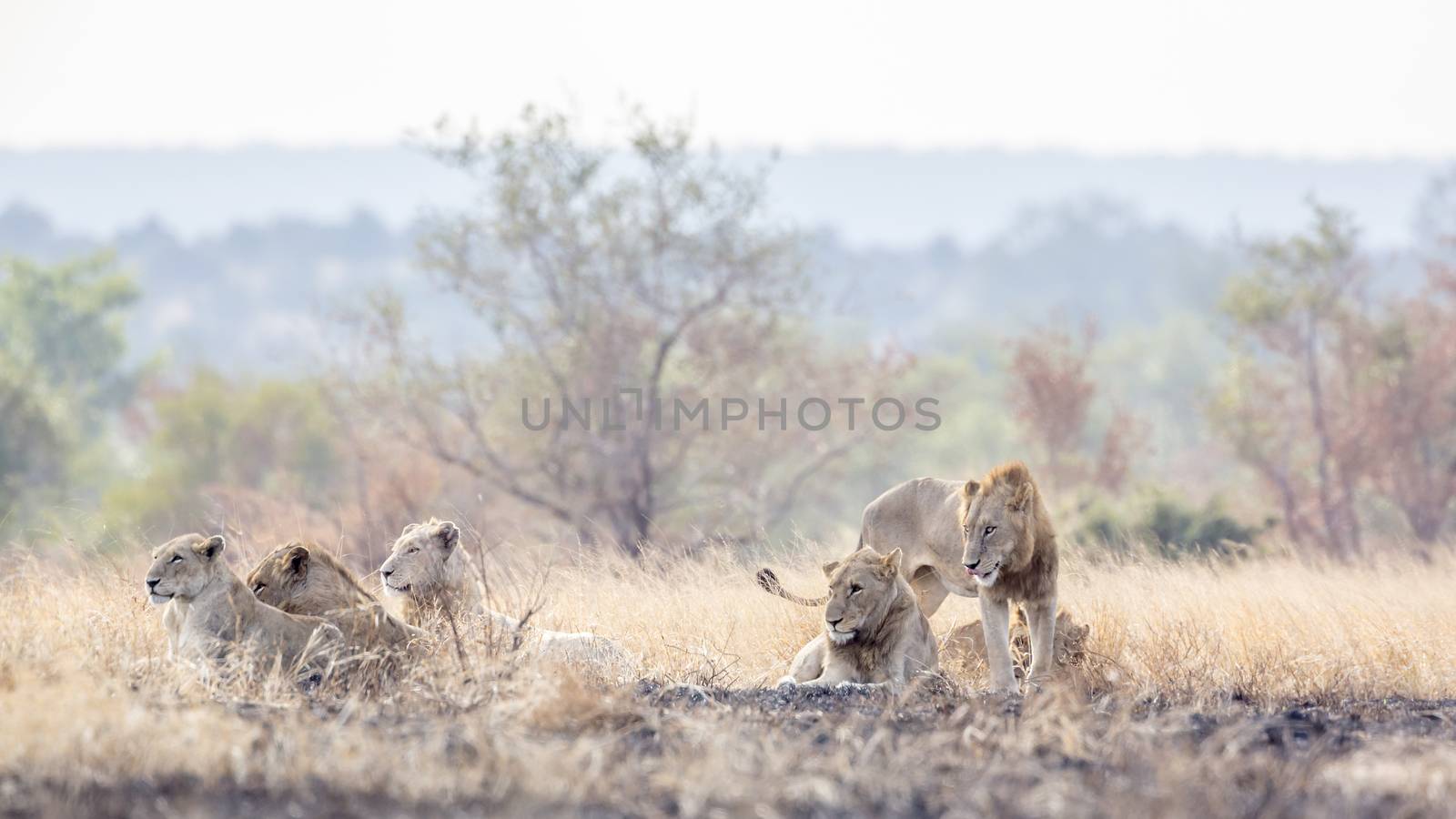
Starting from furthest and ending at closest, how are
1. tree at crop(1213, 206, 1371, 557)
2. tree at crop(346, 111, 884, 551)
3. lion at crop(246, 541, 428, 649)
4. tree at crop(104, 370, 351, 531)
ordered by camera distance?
tree at crop(104, 370, 351, 531)
tree at crop(1213, 206, 1371, 557)
tree at crop(346, 111, 884, 551)
lion at crop(246, 541, 428, 649)

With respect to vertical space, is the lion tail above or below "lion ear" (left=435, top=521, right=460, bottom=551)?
below

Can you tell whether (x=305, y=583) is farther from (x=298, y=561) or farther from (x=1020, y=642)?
(x=1020, y=642)

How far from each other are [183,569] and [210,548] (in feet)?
0.48

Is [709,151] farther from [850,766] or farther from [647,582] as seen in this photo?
[850,766]

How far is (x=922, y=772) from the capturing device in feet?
19.3

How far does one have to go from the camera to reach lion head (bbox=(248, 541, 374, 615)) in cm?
823

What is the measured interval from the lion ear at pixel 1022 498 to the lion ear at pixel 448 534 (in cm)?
286

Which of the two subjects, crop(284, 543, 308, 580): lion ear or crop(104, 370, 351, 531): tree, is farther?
crop(104, 370, 351, 531): tree

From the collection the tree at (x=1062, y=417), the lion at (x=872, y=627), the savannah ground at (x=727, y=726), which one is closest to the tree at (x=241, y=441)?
the tree at (x=1062, y=417)

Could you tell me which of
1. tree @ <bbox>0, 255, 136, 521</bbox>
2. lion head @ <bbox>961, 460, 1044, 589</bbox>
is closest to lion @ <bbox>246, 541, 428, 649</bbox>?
lion head @ <bbox>961, 460, 1044, 589</bbox>

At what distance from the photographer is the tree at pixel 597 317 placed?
22.1 m

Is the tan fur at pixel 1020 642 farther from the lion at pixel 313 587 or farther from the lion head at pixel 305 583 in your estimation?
the lion head at pixel 305 583

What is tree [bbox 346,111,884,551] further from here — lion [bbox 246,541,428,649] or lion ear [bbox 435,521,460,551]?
lion [bbox 246,541,428,649]

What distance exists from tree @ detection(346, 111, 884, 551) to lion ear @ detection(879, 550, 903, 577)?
43.4 ft
